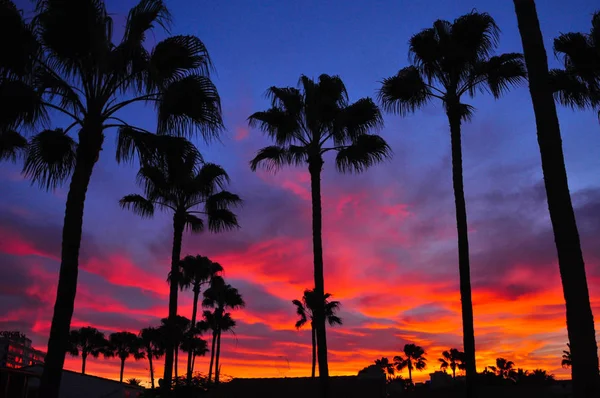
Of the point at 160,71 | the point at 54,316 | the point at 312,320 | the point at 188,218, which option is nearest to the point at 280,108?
the point at 188,218

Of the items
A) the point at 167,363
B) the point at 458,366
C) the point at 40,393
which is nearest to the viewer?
the point at 40,393

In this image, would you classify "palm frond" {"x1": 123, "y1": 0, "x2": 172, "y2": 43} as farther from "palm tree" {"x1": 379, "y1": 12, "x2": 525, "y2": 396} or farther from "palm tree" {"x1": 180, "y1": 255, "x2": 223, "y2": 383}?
"palm tree" {"x1": 180, "y1": 255, "x2": 223, "y2": 383}

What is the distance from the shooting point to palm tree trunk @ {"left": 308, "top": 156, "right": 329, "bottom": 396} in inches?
760

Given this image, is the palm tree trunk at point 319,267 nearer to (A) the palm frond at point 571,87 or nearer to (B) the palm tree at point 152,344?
(A) the palm frond at point 571,87

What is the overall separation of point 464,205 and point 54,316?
13.2 meters

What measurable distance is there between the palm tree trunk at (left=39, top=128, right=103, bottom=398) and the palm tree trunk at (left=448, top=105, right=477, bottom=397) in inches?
456

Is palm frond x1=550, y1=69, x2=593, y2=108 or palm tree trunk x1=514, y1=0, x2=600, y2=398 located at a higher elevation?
palm frond x1=550, y1=69, x2=593, y2=108

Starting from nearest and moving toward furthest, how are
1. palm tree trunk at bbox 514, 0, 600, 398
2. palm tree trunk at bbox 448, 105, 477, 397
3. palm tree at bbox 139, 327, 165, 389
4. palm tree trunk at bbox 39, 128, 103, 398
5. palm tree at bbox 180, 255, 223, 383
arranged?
palm tree trunk at bbox 514, 0, 600, 398 < palm tree trunk at bbox 39, 128, 103, 398 < palm tree trunk at bbox 448, 105, 477, 397 < palm tree at bbox 180, 255, 223, 383 < palm tree at bbox 139, 327, 165, 389

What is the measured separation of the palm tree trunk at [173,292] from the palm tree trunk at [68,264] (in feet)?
43.4

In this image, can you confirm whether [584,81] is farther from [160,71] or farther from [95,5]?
[95,5]

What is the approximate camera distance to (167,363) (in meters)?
24.0

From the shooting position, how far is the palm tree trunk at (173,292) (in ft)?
76.7

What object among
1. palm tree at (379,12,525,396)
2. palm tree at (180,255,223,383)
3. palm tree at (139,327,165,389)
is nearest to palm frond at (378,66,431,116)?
palm tree at (379,12,525,396)

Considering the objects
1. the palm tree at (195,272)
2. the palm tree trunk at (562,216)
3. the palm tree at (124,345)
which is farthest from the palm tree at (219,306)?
the palm tree trunk at (562,216)
